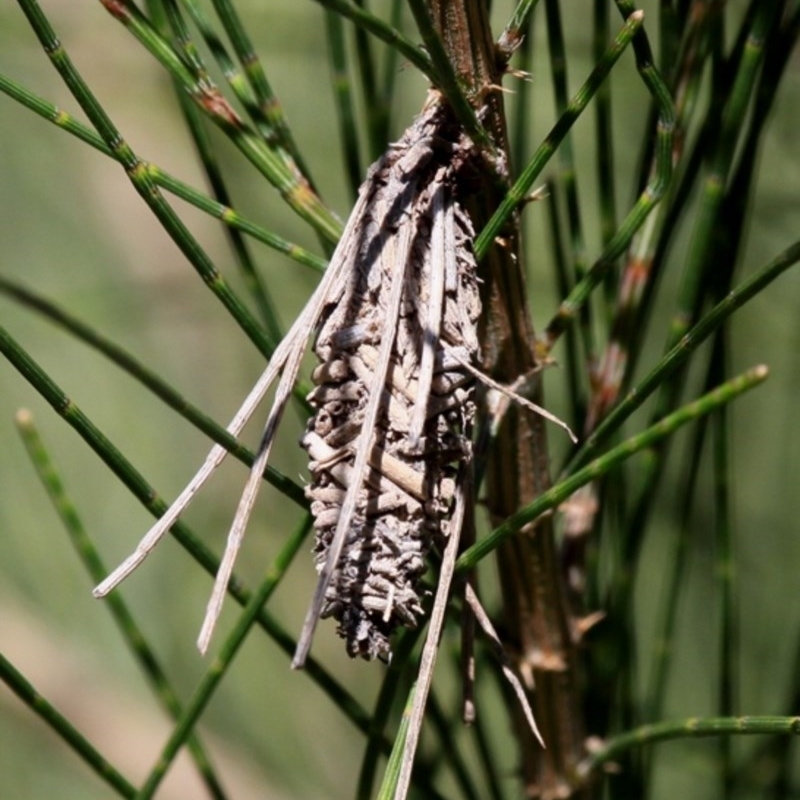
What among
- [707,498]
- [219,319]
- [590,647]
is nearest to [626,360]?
[590,647]

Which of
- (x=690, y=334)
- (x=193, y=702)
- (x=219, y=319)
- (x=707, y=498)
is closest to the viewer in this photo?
(x=690, y=334)

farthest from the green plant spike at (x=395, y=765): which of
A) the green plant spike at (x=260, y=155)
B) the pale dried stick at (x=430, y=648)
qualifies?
the green plant spike at (x=260, y=155)

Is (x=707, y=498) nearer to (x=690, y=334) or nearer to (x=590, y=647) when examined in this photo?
(x=590, y=647)

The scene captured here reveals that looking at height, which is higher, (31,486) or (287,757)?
(31,486)

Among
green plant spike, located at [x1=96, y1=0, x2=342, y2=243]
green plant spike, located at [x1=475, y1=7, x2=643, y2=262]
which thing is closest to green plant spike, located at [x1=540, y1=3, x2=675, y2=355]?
green plant spike, located at [x1=475, y1=7, x2=643, y2=262]

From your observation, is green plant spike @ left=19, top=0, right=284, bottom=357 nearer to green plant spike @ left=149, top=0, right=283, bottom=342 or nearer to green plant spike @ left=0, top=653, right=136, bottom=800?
green plant spike @ left=149, top=0, right=283, bottom=342

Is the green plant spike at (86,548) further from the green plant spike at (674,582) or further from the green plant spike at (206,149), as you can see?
the green plant spike at (674,582)
